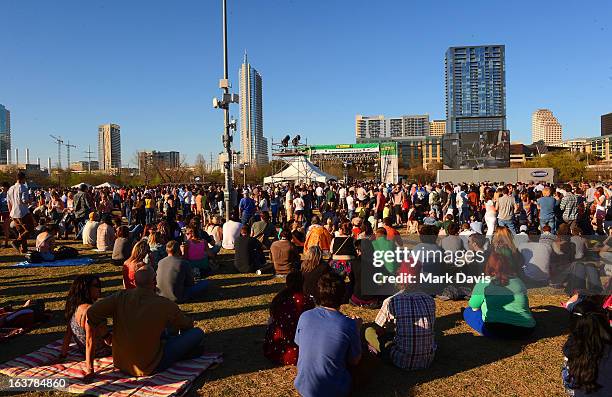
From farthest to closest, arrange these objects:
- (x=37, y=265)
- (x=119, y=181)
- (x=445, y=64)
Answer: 1. (x=445, y=64)
2. (x=119, y=181)
3. (x=37, y=265)

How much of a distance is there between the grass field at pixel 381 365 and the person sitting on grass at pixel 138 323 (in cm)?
55

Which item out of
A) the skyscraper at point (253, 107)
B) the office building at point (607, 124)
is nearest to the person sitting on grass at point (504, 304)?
the skyscraper at point (253, 107)

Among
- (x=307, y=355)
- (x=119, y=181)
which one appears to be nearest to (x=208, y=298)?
(x=307, y=355)

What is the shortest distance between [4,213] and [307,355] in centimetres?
1221

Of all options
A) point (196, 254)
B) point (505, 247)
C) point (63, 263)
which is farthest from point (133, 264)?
point (505, 247)

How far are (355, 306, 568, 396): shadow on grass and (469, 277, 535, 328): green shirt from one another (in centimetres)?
29

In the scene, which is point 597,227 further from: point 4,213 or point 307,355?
point 4,213

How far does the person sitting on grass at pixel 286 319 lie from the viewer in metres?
4.64

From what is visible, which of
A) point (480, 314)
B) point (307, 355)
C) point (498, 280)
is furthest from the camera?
point (480, 314)

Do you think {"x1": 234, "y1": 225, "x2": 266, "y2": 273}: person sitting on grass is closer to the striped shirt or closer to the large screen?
the striped shirt

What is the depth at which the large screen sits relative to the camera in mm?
43000

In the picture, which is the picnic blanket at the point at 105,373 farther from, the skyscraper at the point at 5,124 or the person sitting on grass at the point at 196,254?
the skyscraper at the point at 5,124

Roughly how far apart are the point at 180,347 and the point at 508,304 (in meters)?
3.77

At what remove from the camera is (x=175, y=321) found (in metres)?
4.27
